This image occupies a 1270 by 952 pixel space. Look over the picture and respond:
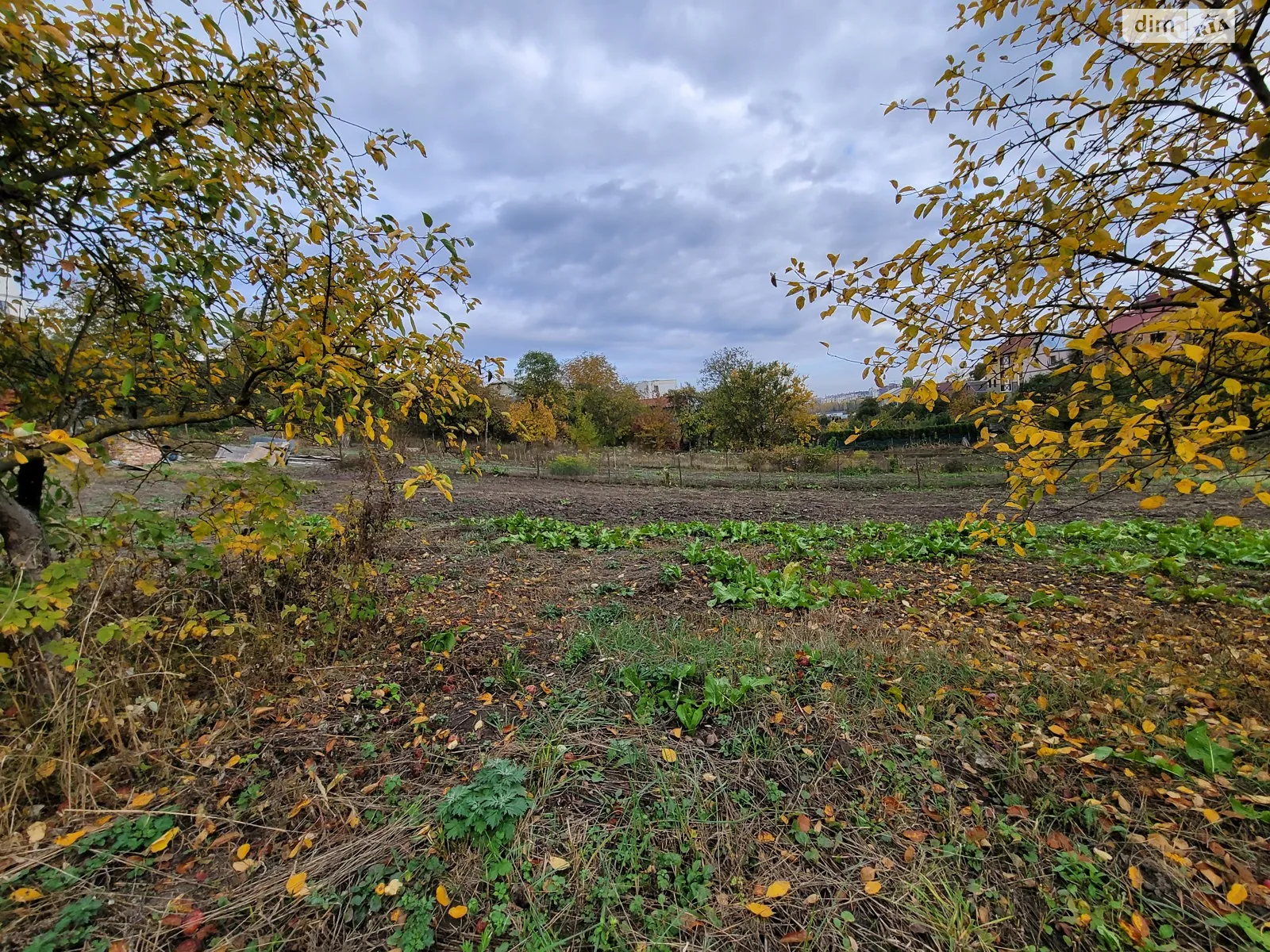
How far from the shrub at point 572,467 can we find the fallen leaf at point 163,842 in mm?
15908

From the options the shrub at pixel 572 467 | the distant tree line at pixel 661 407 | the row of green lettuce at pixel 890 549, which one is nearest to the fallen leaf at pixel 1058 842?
the row of green lettuce at pixel 890 549

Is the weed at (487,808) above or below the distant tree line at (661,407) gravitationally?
below

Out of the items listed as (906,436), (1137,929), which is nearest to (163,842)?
(1137,929)

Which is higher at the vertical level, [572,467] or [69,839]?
[572,467]

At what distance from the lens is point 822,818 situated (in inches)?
68.5

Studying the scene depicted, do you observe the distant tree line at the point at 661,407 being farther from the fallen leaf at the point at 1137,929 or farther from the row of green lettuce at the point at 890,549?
the fallen leaf at the point at 1137,929

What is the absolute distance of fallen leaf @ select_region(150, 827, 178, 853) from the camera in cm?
161

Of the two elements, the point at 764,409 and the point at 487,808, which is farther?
the point at 764,409

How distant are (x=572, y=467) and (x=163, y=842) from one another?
53.1 ft

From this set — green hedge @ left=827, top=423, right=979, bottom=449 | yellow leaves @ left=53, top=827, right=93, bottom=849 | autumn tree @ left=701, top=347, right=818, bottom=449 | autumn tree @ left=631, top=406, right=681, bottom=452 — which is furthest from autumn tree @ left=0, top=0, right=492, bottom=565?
autumn tree @ left=631, top=406, right=681, bottom=452

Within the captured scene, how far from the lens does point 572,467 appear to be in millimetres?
17719

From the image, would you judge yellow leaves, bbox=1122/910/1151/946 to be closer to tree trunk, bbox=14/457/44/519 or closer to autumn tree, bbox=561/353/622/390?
tree trunk, bbox=14/457/44/519

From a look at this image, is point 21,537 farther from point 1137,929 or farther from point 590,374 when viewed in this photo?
point 590,374

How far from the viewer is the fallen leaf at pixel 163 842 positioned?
161 centimetres
